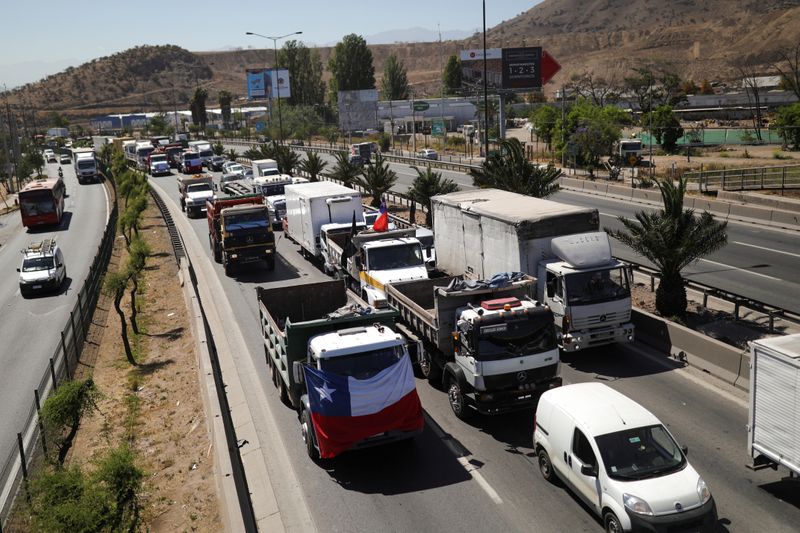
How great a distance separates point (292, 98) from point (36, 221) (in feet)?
320

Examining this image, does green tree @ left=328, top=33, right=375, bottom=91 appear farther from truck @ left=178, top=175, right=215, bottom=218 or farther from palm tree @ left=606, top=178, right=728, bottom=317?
palm tree @ left=606, top=178, right=728, bottom=317

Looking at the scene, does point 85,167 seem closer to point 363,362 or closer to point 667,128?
point 667,128

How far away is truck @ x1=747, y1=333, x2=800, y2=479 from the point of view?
404 inches

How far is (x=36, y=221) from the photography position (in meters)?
50.5

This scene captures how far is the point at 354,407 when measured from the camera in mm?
12391

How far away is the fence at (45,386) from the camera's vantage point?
535 inches

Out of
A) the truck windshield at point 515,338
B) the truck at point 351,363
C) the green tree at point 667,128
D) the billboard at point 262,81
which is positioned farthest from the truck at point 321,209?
the billboard at point 262,81

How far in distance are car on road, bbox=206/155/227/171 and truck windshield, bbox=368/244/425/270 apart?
199 feet

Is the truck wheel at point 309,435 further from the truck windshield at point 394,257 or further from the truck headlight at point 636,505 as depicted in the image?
the truck windshield at point 394,257

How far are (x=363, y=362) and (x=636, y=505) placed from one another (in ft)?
17.1

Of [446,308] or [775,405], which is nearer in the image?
[775,405]

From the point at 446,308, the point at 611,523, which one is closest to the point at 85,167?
the point at 446,308

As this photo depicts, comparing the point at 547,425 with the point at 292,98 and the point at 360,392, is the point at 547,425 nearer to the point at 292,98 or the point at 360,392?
the point at 360,392

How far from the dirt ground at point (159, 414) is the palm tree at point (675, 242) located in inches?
478
